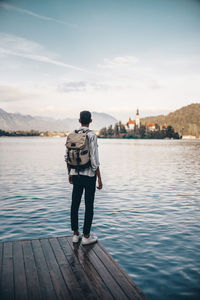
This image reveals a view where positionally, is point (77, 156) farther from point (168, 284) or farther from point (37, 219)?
point (37, 219)

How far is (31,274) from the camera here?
5570mm

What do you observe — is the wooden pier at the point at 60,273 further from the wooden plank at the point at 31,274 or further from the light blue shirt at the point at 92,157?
the light blue shirt at the point at 92,157

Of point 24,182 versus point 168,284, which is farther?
point 24,182

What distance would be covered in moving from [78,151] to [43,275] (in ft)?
8.41

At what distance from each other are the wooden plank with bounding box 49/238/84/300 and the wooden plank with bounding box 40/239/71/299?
7 cm

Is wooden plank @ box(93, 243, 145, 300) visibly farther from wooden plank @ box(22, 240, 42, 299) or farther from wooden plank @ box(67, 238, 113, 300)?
wooden plank @ box(22, 240, 42, 299)

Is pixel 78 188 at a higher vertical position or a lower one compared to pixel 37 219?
higher

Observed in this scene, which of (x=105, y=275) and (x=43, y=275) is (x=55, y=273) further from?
(x=105, y=275)

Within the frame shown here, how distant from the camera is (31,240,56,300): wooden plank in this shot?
487 centimetres

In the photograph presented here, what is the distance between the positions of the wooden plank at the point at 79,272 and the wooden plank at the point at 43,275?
0.51 metres

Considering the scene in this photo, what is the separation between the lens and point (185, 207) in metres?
13.6

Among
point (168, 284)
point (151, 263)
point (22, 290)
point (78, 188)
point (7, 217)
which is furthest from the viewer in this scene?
point (7, 217)

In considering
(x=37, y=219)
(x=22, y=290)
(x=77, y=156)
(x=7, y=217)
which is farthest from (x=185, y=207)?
(x=22, y=290)

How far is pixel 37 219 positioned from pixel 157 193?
810cm
